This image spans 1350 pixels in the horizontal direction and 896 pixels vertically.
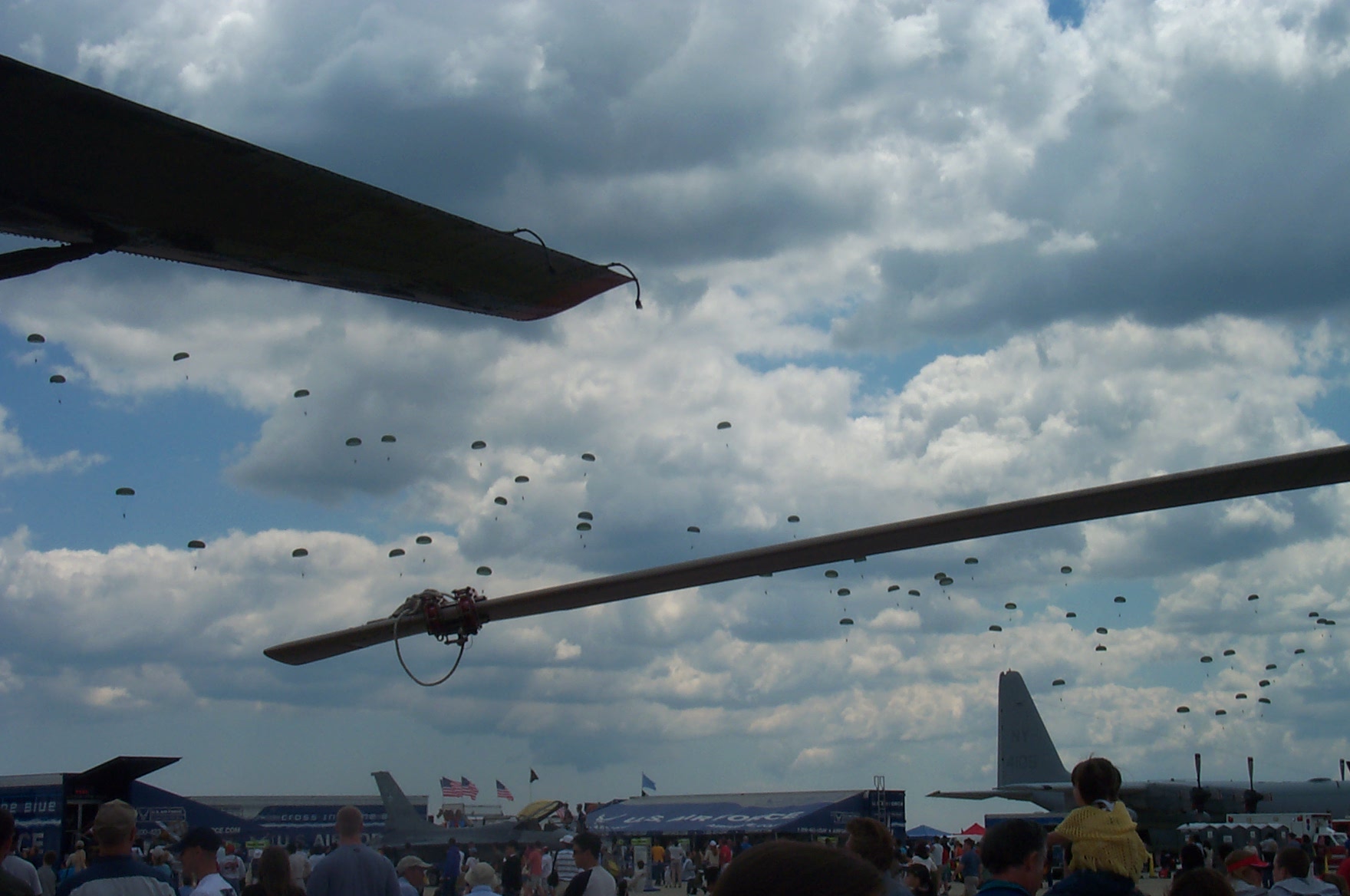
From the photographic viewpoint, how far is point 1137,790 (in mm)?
52812

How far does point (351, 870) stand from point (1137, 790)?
5340 cm

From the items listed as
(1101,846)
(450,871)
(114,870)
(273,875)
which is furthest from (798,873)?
(450,871)

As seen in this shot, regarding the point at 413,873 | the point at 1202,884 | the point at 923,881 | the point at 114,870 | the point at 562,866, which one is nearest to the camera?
the point at 1202,884

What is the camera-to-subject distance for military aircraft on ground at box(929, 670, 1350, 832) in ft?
161

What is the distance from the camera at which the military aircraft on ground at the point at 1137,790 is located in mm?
49125

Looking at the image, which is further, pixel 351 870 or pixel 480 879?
pixel 480 879

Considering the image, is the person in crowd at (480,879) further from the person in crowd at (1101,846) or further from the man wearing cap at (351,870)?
the person in crowd at (1101,846)

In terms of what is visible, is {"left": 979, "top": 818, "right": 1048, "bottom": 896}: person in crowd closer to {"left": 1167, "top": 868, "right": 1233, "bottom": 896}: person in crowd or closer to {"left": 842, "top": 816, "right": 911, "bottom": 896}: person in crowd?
{"left": 1167, "top": 868, "right": 1233, "bottom": 896}: person in crowd

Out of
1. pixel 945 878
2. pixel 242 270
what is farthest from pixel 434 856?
pixel 242 270

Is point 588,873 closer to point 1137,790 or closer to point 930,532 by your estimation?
point 930,532

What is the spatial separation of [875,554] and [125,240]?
12.7 ft

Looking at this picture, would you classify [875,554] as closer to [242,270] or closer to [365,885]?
[242,270]

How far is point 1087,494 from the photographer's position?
4.74 m

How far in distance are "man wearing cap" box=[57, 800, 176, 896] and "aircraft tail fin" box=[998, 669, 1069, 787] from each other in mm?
63828
